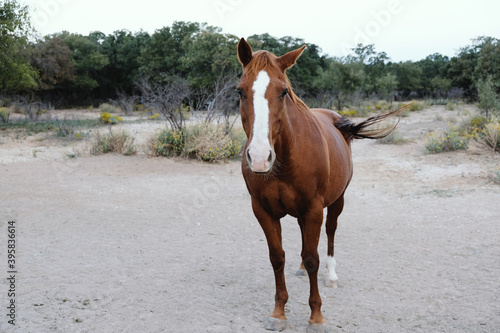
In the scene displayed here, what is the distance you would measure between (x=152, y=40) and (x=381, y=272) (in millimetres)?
35345

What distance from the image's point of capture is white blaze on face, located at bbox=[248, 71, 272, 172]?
2.27 m

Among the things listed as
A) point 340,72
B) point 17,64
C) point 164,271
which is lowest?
point 164,271

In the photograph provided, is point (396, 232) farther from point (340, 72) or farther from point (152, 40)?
point (152, 40)

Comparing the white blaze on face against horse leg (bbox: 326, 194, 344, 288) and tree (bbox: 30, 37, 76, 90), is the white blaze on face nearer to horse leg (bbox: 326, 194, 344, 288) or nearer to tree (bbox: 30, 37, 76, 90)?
horse leg (bbox: 326, 194, 344, 288)

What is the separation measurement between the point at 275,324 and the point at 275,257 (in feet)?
1.71

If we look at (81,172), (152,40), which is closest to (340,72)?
(152,40)

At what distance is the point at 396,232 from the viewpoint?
564cm

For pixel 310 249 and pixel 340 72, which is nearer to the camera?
pixel 310 249

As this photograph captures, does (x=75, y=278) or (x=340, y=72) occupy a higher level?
(x=340, y=72)

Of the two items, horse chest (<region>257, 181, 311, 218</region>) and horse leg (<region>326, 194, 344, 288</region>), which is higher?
horse chest (<region>257, 181, 311, 218</region>)

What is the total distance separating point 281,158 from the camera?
2.79 metres

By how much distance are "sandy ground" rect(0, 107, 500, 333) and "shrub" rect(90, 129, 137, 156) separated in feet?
6.67

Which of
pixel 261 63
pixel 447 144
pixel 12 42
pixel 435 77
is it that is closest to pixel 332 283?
pixel 261 63

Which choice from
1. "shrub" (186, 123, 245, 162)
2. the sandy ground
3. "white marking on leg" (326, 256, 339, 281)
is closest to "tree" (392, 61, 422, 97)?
"shrub" (186, 123, 245, 162)
